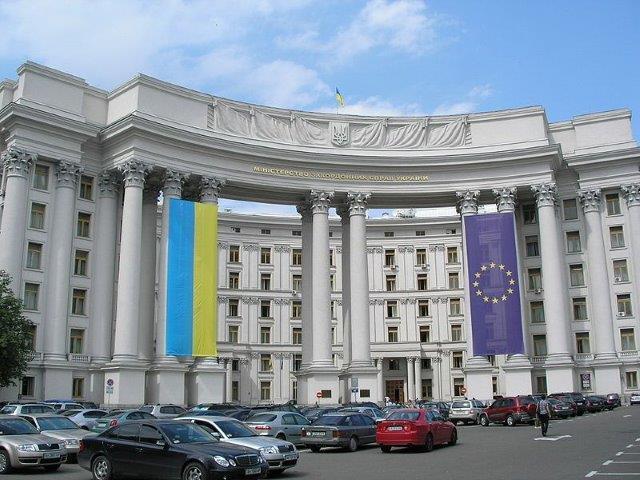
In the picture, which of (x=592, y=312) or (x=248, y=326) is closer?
(x=592, y=312)

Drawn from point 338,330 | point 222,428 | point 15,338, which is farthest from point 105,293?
point 338,330

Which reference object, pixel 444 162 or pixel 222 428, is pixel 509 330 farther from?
pixel 222 428

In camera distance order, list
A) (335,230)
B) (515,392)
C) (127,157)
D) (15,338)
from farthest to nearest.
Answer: (335,230) < (515,392) < (127,157) < (15,338)

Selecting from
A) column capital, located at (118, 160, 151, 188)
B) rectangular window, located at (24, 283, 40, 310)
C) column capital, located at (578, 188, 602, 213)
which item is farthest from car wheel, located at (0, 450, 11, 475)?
column capital, located at (578, 188, 602, 213)

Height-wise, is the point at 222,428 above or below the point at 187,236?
below

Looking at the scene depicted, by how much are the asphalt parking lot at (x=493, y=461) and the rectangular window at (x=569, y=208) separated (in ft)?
113

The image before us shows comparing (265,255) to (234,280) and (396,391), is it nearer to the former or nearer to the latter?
(234,280)

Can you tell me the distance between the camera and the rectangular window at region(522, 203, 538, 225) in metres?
64.6

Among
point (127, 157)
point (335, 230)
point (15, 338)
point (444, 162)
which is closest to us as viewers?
point (15, 338)

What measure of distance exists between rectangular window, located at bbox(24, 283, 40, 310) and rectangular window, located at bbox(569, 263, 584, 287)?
4304 cm

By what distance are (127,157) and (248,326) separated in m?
45.0

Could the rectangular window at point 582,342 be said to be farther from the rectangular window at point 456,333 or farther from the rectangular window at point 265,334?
the rectangular window at point 265,334

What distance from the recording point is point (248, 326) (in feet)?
310

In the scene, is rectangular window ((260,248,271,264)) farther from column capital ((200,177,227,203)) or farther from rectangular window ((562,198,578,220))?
rectangular window ((562,198,578,220))
